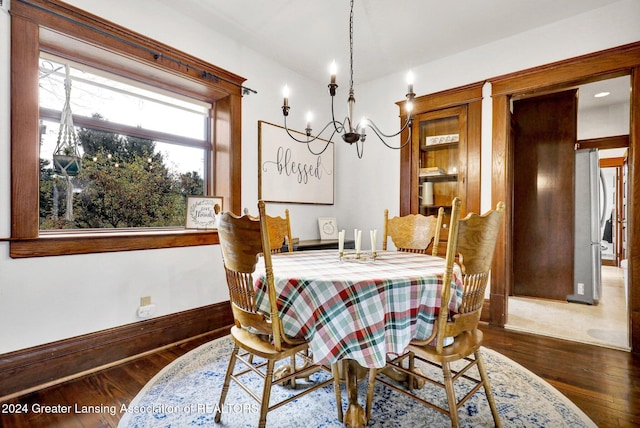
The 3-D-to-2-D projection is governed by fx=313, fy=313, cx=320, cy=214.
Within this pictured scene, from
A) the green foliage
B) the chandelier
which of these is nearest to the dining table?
the chandelier

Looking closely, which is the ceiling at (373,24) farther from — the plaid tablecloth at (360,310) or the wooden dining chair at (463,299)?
the plaid tablecloth at (360,310)

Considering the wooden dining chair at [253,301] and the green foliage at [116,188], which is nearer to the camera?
the wooden dining chair at [253,301]

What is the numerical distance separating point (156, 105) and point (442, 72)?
292cm

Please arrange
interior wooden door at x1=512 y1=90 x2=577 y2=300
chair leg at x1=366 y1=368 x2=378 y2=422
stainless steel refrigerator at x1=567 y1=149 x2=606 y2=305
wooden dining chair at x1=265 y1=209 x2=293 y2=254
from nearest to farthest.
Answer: chair leg at x1=366 y1=368 x2=378 y2=422 < wooden dining chair at x1=265 y1=209 x2=293 y2=254 < stainless steel refrigerator at x1=567 y1=149 x2=606 y2=305 < interior wooden door at x1=512 y1=90 x2=577 y2=300

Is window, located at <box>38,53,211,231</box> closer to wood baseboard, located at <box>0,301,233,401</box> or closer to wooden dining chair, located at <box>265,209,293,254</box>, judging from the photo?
wood baseboard, located at <box>0,301,233,401</box>

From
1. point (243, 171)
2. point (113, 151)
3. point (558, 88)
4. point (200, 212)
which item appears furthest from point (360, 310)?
point (558, 88)

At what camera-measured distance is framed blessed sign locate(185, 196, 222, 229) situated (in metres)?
2.83

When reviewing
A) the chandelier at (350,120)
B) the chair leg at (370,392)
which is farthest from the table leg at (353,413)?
the chandelier at (350,120)

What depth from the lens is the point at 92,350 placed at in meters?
2.10

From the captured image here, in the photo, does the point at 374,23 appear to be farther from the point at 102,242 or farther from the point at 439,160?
the point at 102,242

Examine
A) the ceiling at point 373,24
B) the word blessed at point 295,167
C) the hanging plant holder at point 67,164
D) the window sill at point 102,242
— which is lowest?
the window sill at point 102,242

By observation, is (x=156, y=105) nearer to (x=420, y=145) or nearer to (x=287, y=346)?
(x=287, y=346)

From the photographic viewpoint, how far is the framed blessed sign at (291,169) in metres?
3.35

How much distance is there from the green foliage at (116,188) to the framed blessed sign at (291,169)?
82 centimetres
